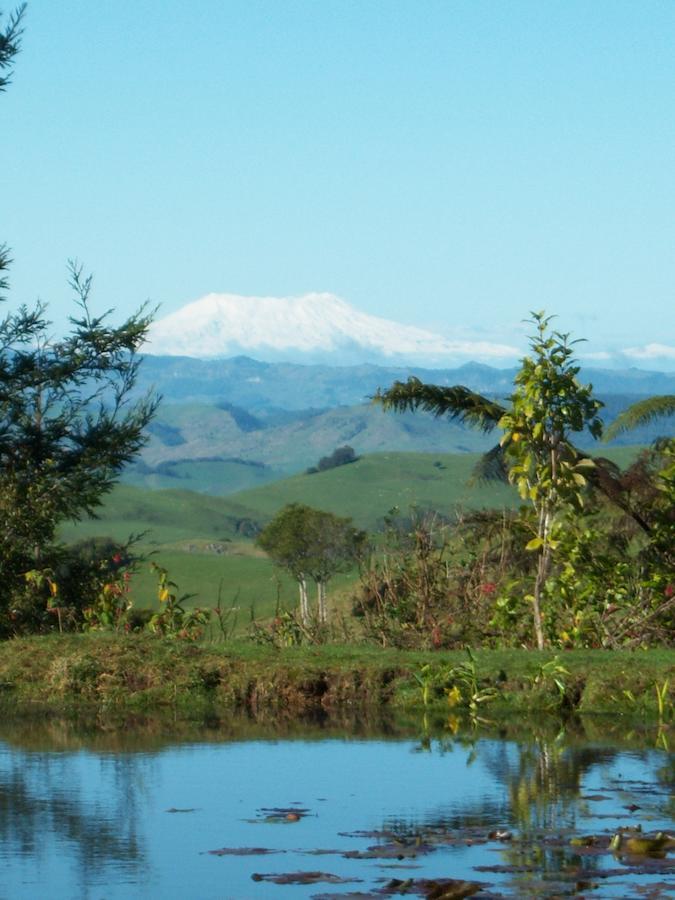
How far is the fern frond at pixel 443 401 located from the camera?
59.7ft

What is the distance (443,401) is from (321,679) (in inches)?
223

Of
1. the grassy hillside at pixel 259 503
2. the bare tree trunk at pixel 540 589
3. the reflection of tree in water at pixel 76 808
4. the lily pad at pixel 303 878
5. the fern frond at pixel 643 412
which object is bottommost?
the grassy hillside at pixel 259 503

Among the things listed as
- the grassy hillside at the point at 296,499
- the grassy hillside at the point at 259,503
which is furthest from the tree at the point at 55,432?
the grassy hillside at the point at 296,499

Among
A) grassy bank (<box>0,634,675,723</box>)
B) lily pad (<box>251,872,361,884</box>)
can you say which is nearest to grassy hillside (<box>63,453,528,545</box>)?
grassy bank (<box>0,634,675,723</box>)

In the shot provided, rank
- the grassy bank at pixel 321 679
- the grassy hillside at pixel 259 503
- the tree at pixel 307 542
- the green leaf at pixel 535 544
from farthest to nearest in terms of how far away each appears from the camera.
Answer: the grassy hillside at pixel 259 503 < the tree at pixel 307 542 < the green leaf at pixel 535 544 < the grassy bank at pixel 321 679

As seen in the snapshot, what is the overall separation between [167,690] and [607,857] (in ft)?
22.5

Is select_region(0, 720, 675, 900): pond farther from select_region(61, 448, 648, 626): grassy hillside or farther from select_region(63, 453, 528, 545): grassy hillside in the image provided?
select_region(63, 453, 528, 545): grassy hillside

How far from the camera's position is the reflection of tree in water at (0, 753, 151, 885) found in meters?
8.05

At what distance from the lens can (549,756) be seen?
11.0m

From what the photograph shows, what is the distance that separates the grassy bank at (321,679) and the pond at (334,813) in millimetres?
810

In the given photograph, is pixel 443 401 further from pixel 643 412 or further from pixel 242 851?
pixel 242 851

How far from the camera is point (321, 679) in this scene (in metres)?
13.8

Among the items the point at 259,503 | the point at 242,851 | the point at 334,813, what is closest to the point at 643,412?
the point at 334,813

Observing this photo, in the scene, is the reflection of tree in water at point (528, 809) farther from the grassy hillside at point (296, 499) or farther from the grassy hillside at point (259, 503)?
the grassy hillside at point (296, 499)
